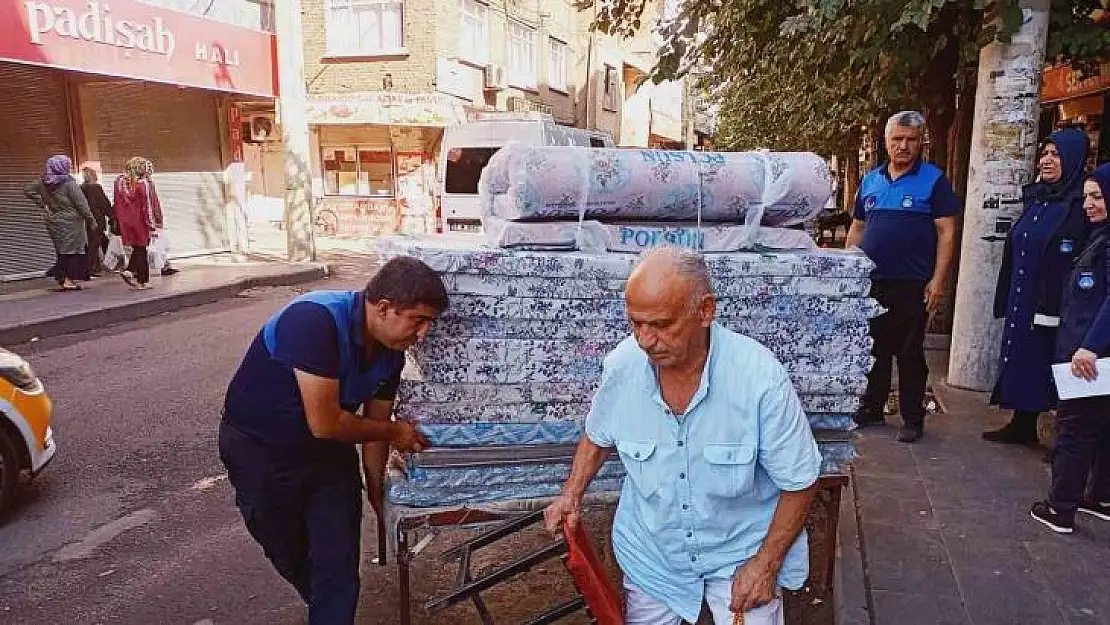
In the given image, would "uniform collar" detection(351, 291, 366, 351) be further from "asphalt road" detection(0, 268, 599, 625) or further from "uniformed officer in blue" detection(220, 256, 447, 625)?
"asphalt road" detection(0, 268, 599, 625)

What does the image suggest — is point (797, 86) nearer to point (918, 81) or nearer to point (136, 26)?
point (918, 81)

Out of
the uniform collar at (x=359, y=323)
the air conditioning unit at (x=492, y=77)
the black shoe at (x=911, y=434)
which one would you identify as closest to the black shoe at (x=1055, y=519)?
the black shoe at (x=911, y=434)

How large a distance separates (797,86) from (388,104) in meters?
12.3

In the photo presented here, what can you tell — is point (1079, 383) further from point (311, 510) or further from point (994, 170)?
point (311, 510)

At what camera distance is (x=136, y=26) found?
38.6ft

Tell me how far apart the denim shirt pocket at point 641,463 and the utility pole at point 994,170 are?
4353 mm

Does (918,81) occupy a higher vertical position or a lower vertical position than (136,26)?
lower

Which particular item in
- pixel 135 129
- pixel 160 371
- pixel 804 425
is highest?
pixel 135 129

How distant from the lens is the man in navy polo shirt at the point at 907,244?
4344 millimetres

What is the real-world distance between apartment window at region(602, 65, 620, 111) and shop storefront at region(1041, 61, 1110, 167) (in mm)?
21595

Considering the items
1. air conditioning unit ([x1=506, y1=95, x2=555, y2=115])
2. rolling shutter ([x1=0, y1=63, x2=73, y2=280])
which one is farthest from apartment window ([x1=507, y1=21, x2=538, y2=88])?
rolling shutter ([x1=0, y1=63, x2=73, y2=280])

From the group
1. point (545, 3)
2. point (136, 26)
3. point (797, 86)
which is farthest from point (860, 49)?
point (545, 3)

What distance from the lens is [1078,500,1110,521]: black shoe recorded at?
11.8 feet

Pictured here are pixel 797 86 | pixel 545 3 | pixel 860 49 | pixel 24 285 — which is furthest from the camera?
pixel 545 3
